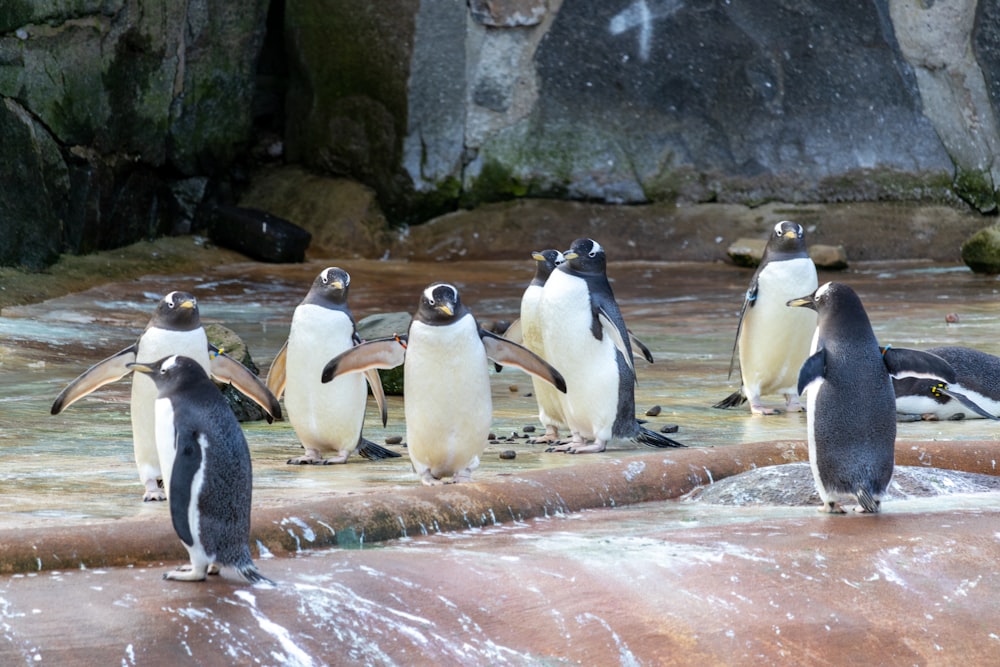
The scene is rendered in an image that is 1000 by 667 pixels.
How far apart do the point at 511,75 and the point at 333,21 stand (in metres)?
1.95

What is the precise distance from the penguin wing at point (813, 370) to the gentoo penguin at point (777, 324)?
230cm

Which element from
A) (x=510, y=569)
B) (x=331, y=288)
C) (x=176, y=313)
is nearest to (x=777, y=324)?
(x=331, y=288)

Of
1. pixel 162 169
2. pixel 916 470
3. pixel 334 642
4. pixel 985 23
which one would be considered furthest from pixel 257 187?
pixel 334 642

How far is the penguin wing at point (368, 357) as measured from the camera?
4871mm

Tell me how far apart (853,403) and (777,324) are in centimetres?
252

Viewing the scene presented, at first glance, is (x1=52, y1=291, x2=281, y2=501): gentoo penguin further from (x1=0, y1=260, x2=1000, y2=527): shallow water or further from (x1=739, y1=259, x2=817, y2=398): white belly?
(x1=739, y1=259, x2=817, y2=398): white belly

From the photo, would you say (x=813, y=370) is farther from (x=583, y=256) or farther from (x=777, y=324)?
(x=777, y=324)

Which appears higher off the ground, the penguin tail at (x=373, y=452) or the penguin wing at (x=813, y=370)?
the penguin wing at (x=813, y=370)

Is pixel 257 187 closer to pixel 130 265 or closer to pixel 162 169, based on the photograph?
pixel 162 169

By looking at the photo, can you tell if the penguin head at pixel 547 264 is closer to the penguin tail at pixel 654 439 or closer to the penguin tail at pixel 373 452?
the penguin tail at pixel 654 439

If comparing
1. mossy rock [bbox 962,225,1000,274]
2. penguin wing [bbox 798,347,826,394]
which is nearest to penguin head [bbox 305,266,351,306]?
penguin wing [bbox 798,347,826,394]

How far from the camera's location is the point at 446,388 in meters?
4.80

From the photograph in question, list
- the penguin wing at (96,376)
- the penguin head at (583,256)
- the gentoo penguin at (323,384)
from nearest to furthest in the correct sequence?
the penguin wing at (96,376)
the gentoo penguin at (323,384)
the penguin head at (583,256)

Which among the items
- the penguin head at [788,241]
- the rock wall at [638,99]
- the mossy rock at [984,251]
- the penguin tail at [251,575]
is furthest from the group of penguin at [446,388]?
the rock wall at [638,99]
